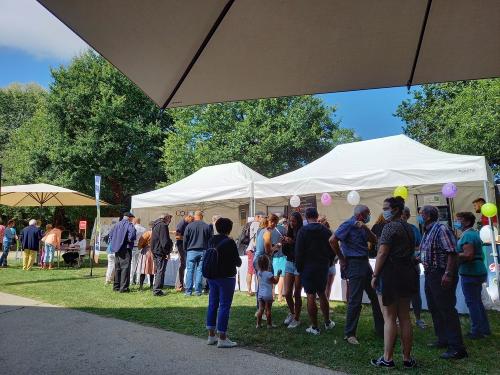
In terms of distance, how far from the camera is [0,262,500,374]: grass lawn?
454 cm

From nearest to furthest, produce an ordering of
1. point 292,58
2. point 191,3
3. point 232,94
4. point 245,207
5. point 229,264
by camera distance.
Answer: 1. point 191,3
2. point 292,58
3. point 232,94
4. point 229,264
5. point 245,207

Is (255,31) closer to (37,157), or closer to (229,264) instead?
(229,264)

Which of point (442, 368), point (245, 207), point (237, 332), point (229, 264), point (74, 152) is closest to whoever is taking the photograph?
point (442, 368)

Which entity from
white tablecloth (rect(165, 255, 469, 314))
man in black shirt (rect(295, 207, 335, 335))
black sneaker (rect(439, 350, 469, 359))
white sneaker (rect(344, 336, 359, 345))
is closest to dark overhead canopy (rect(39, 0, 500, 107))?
man in black shirt (rect(295, 207, 335, 335))

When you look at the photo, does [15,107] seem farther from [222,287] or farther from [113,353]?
[222,287]

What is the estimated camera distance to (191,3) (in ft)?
6.23

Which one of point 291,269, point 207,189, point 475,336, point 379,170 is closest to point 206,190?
point 207,189

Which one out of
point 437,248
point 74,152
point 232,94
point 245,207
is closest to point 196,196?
point 245,207

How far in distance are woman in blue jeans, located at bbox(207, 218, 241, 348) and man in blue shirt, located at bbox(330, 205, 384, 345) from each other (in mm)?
1390

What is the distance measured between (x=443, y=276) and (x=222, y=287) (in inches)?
103

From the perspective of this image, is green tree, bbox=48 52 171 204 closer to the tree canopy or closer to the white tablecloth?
the tree canopy

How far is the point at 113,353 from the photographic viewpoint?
193 inches

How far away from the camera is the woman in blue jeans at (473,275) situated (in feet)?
17.9

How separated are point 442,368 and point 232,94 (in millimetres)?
3652
